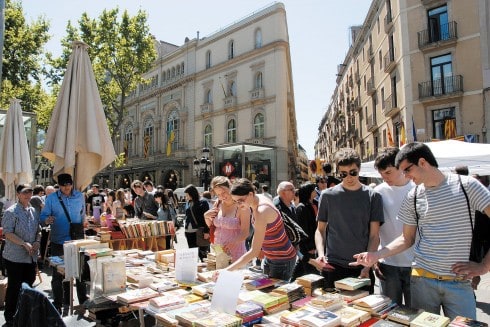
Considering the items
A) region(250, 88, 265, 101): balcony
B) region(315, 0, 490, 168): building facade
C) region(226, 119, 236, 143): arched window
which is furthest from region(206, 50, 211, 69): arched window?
region(315, 0, 490, 168): building facade

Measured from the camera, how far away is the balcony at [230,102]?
33.7 m

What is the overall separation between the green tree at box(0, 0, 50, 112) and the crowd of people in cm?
1701

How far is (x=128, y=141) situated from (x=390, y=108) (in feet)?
109

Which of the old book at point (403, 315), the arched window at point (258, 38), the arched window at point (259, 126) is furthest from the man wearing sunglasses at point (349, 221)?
the arched window at point (258, 38)

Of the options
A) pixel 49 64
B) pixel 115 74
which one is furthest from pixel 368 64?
pixel 49 64

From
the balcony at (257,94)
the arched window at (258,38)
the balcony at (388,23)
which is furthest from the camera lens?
the arched window at (258,38)

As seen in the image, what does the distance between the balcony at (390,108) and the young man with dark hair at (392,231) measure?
68.5 feet

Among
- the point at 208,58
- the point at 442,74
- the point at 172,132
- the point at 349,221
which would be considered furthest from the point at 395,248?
the point at 208,58

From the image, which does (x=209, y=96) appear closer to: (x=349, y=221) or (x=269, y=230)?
(x=269, y=230)

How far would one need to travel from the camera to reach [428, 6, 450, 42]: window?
1995 cm

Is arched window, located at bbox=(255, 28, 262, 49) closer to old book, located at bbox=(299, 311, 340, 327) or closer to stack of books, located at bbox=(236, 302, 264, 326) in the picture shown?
stack of books, located at bbox=(236, 302, 264, 326)

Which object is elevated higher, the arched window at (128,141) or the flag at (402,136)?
the arched window at (128,141)

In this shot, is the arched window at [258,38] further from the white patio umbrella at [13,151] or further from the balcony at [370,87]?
the white patio umbrella at [13,151]

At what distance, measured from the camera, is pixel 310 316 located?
2.04 m
